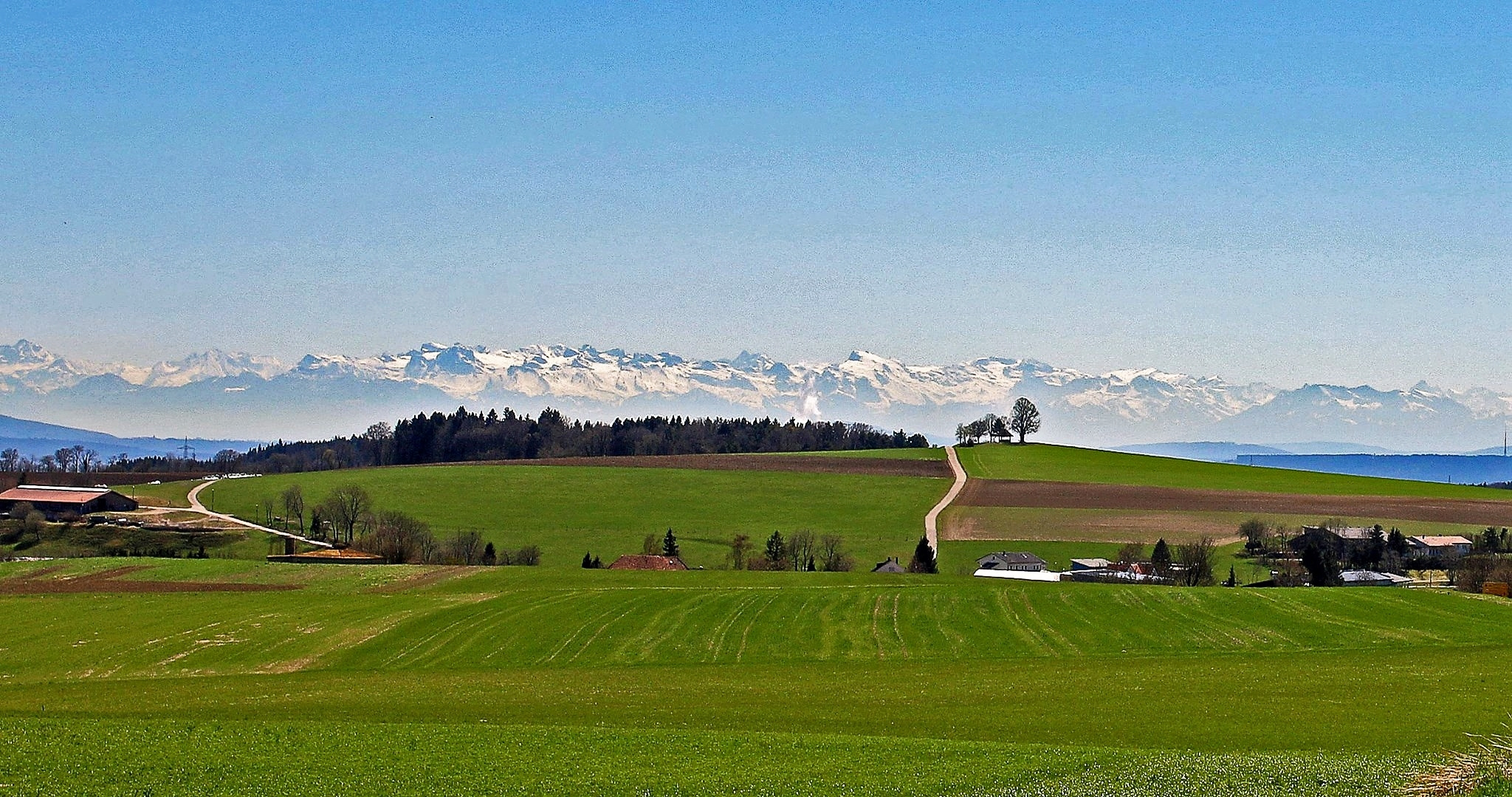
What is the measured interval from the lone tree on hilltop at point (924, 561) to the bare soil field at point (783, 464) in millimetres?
48487

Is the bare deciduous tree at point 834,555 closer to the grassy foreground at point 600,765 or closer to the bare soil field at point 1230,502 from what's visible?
the bare soil field at point 1230,502

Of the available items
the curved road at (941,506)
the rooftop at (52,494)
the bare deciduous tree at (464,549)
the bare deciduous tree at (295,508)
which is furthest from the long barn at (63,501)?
the curved road at (941,506)

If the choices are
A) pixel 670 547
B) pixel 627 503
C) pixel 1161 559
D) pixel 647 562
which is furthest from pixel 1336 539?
pixel 627 503

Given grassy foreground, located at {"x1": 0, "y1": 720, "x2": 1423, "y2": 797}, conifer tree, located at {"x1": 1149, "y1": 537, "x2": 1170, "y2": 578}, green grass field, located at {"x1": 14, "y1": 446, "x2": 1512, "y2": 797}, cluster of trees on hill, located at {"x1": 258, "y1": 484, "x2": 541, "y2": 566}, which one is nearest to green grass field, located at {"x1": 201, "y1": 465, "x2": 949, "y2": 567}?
cluster of trees on hill, located at {"x1": 258, "y1": 484, "x2": 541, "y2": 566}

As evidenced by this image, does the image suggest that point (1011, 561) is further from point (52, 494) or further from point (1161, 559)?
point (52, 494)

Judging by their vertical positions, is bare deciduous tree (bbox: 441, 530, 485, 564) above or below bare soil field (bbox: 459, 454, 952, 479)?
below

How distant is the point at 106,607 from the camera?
55.4 metres

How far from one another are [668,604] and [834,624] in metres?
8.84

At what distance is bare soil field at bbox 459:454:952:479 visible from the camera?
5822 inches

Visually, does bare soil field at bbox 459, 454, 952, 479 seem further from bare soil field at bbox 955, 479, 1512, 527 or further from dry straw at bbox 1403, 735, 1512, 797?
dry straw at bbox 1403, 735, 1512, 797

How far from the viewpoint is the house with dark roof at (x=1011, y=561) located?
92062mm

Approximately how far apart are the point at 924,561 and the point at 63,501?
3277 inches

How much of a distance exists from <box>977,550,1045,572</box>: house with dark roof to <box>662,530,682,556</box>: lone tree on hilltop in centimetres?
2476

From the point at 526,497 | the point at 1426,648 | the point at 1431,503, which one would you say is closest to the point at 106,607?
the point at 1426,648
